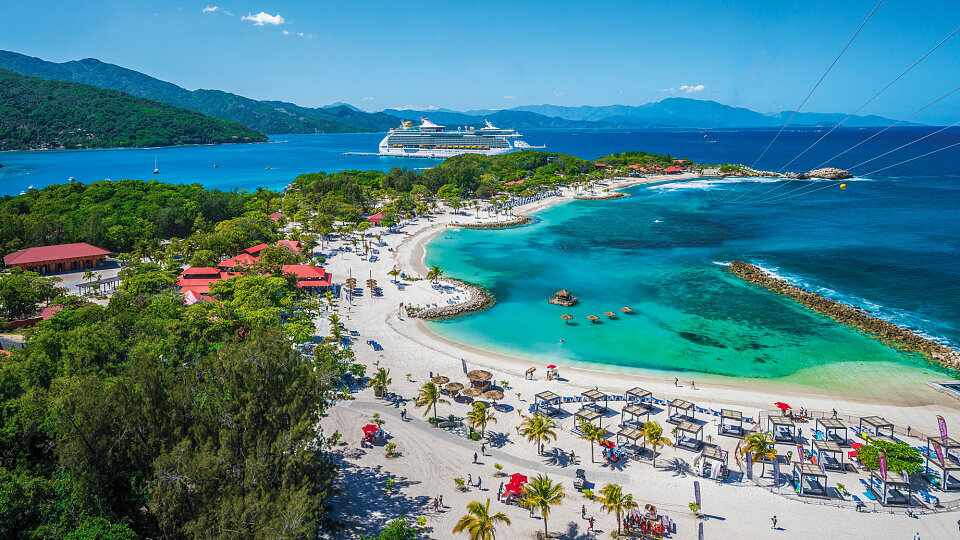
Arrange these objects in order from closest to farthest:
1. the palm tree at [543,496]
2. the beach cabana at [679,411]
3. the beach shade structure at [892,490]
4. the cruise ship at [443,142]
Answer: the palm tree at [543,496] → the beach shade structure at [892,490] → the beach cabana at [679,411] → the cruise ship at [443,142]

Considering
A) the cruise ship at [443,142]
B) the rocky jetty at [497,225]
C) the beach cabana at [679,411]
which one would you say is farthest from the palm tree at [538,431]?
the cruise ship at [443,142]

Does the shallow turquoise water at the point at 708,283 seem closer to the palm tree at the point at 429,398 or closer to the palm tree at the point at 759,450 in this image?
the palm tree at the point at 759,450

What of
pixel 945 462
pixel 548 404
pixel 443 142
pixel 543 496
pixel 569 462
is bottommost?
pixel 569 462

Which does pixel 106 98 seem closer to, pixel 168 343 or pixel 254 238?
pixel 254 238

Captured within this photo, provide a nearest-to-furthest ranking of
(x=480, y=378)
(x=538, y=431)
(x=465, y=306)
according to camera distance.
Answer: (x=538, y=431) < (x=480, y=378) < (x=465, y=306)

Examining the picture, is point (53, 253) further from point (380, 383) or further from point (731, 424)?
point (731, 424)

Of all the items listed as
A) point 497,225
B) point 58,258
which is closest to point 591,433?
point 58,258

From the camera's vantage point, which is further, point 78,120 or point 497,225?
point 78,120
